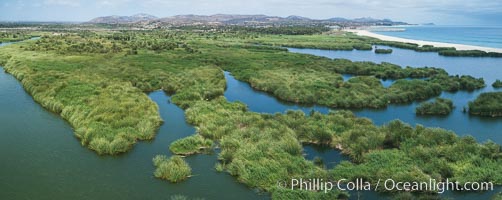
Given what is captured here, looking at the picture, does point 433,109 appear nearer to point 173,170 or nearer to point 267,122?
point 267,122

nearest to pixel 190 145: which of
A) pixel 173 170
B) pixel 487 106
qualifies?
pixel 173 170

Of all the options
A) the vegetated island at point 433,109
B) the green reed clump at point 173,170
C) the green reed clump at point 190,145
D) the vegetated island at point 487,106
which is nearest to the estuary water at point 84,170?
the green reed clump at point 173,170

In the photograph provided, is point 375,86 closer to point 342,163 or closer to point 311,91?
point 311,91

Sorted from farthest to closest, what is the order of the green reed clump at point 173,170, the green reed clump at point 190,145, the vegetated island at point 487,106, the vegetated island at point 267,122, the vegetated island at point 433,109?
the vegetated island at point 433,109 → the vegetated island at point 487,106 → the green reed clump at point 190,145 → the vegetated island at point 267,122 → the green reed clump at point 173,170

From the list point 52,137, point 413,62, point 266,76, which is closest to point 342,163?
point 52,137

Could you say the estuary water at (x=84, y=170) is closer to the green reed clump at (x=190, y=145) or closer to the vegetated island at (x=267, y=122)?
the green reed clump at (x=190, y=145)

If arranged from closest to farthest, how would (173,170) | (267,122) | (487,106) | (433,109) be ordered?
(173,170)
(267,122)
(487,106)
(433,109)
